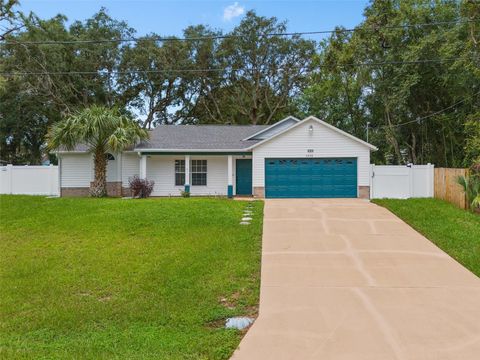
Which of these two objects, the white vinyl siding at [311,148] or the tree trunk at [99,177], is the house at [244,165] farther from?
the tree trunk at [99,177]

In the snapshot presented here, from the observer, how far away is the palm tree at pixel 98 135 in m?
17.7

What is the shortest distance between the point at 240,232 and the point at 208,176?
35.2ft

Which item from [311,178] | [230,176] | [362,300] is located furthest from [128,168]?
[362,300]

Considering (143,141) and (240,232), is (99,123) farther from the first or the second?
(240,232)

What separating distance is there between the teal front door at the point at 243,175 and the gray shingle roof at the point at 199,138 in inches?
39.3

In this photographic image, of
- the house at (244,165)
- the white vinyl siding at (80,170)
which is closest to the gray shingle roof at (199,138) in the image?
the house at (244,165)

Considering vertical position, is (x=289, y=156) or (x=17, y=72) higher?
(x=17, y=72)

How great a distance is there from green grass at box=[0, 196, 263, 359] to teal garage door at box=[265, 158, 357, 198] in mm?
7440

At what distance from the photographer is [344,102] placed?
111 ft

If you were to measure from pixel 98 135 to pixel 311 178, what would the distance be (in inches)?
393

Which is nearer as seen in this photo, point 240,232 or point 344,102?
point 240,232

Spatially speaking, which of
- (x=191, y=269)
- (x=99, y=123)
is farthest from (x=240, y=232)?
(x=99, y=123)

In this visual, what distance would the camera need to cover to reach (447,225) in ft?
34.7

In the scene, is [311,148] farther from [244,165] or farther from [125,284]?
[125,284]
